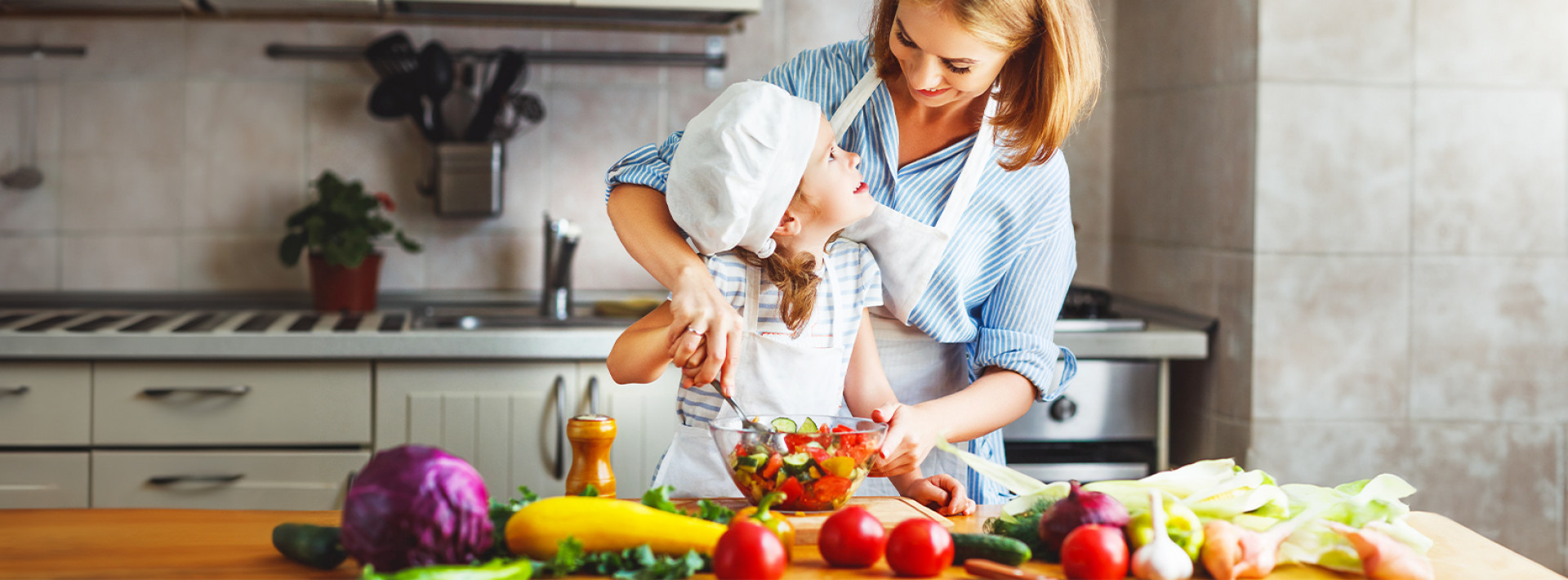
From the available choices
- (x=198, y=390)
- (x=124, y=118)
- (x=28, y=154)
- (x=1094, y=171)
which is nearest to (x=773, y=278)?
(x=198, y=390)

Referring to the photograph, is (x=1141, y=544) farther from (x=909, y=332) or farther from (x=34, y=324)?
(x=34, y=324)

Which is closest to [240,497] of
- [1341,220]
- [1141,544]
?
[1141,544]

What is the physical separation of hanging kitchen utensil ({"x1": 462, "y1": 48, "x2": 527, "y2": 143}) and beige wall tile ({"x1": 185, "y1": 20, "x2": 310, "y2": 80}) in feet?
1.40

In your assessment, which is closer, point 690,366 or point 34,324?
point 690,366

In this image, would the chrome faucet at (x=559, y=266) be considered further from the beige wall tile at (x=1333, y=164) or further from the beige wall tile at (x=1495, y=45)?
the beige wall tile at (x=1495, y=45)

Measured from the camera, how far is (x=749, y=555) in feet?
2.75

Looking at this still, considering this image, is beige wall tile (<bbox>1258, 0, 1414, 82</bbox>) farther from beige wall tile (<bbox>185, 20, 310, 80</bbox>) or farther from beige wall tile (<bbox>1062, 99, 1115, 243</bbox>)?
beige wall tile (<bbox>185, 20, 310, 80</bbox>)

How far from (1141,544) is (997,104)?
0.59m

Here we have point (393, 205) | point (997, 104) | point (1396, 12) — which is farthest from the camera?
point (393, 205)

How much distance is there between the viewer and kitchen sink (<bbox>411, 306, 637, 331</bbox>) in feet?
7.17

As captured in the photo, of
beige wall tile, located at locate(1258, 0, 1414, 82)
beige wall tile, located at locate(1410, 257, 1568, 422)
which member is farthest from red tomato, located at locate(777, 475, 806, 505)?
beige wall tile, located at locate(1410, 257, 1568, 422)

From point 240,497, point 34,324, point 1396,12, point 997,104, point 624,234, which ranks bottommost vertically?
point 240,497

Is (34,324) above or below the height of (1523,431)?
above

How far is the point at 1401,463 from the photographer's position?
211cm
